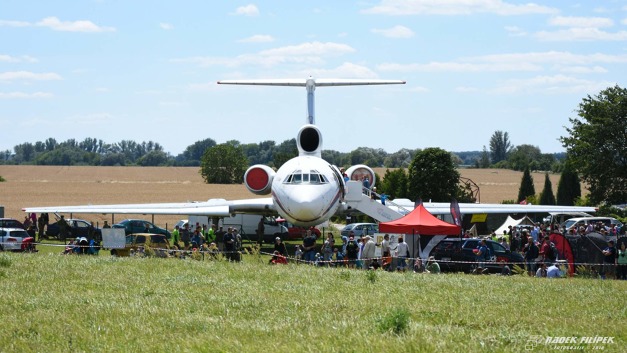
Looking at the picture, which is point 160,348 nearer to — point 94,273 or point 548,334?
point 548,334

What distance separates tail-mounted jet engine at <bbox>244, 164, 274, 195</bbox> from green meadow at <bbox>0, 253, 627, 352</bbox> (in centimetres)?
1553

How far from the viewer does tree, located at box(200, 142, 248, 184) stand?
349ft

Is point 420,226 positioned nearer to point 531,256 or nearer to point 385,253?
point 385,253

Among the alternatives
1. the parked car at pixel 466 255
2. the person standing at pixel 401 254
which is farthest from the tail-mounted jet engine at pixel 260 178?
the person standing at pixel 401 254

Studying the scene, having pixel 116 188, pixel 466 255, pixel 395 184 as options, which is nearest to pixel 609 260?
pixel 466 255

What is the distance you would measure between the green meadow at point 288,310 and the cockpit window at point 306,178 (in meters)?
10.2

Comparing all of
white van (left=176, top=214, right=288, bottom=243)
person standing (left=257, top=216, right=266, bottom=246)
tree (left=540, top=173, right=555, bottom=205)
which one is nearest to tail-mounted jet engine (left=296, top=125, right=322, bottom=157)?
person standing (left=257, top=216, right=266, bottom=246)

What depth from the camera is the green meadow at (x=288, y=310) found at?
11.1 metres

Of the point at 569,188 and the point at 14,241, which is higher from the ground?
the point at 569,188

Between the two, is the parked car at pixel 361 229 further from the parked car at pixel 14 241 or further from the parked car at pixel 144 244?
the parked car at pixel 14 241

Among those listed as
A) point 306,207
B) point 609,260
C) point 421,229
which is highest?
point 306,207

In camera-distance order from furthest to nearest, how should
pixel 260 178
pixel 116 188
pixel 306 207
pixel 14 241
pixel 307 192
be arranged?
1. pixel 116 188
2. pixel 260 178
3. pixel 14 241
4. pixel 307 192
5. pixel 306 207

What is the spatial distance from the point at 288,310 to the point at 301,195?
1585cm

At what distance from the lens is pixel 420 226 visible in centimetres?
2430
